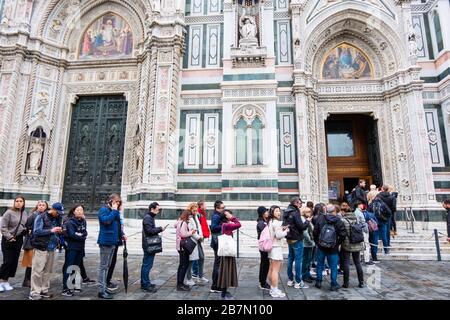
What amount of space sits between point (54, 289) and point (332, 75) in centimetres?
1375

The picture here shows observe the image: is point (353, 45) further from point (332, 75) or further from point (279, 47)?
point (279, 47)

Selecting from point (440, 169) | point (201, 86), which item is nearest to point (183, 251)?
point (201, 86)

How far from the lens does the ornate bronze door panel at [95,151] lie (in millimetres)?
13320

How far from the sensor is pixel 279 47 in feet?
43.8

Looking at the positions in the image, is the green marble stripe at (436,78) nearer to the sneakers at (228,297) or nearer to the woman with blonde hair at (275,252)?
the woman with blonde hair at (275,252)

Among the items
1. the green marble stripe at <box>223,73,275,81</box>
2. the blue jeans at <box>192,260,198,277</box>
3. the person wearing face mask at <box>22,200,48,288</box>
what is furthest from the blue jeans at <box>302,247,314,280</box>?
the green marble stripe at <box>223,73,275,81</box>

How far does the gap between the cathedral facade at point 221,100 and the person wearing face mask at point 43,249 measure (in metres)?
6.64

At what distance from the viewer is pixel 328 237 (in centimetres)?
515

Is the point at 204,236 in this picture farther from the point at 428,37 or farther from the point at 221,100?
the point at 428,37

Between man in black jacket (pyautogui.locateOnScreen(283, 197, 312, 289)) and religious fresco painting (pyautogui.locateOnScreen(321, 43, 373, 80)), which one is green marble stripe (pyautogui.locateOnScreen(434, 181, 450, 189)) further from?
man in black jacket (pyautogui.locateOnScreen(283, 197, 312, 289))

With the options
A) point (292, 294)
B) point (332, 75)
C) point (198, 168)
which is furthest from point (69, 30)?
point (292, 294)

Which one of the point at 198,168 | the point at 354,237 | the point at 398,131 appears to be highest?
the point at 398,131

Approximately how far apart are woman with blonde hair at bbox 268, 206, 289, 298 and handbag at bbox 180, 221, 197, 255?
1.39m
